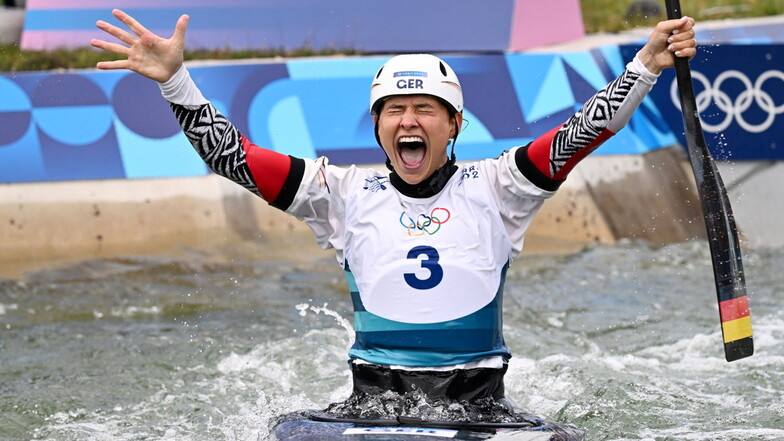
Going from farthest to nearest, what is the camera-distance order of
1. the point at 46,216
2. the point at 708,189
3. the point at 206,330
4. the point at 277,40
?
the point at 277,40 < the point at 46,216 < the point at 206,330 < the point at 708,189

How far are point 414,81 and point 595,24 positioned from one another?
9.86 meters

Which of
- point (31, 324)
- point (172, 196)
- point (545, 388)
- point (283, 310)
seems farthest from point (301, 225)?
point (545, 388)

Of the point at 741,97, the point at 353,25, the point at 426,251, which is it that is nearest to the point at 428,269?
the point at 426,251

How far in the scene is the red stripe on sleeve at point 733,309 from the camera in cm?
520

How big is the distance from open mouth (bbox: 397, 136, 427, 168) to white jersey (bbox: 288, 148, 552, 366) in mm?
170

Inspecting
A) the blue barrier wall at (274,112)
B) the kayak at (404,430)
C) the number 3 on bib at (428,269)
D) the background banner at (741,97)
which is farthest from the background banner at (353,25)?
the kayak at (404,430)

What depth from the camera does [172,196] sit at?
10.9 meters

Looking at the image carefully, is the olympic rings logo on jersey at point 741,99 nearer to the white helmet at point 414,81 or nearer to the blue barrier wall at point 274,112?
the blue barrier wall at point 274,112

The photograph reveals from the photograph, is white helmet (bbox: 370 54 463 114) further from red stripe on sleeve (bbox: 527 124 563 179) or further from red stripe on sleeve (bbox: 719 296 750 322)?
red stripe on sleeve (bbox: 719 296 750 322)

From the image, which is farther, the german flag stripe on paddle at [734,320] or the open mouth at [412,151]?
the german flag stripe on paddle at [734,320]

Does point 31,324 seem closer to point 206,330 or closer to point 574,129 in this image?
point 206,330

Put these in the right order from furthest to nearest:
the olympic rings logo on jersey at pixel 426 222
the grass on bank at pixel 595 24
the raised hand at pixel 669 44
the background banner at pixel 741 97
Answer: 1. the background banner at pixel 741 97
2. the grass on bank at pixel 595 24
3. the olympic rings logo on jersey at pixel 426 222
4. the raised hand at pixel 669 44

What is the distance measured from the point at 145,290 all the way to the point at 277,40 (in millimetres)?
3457

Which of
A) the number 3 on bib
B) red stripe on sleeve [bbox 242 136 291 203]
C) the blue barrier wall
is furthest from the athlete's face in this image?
the blue barrier wall
